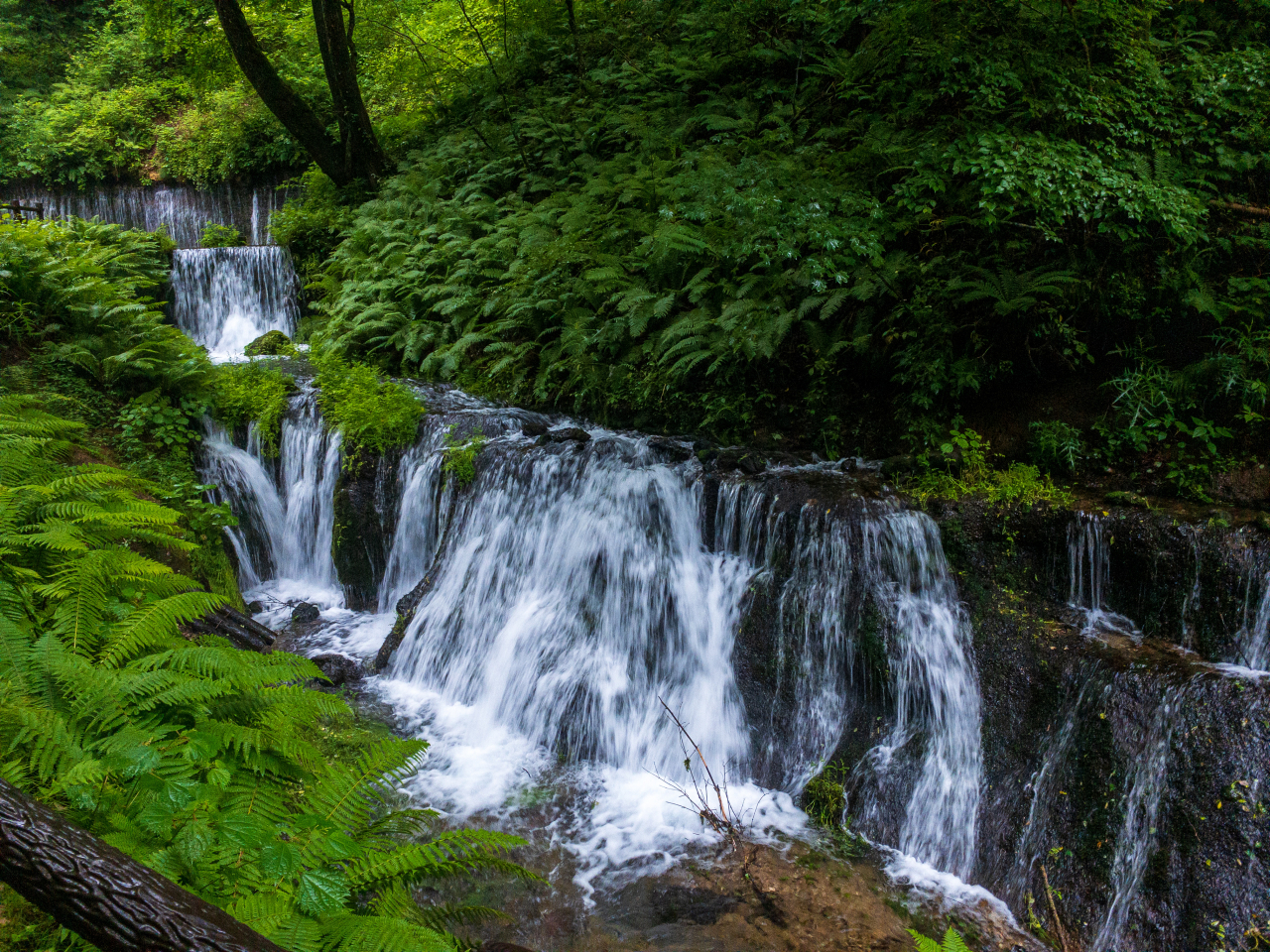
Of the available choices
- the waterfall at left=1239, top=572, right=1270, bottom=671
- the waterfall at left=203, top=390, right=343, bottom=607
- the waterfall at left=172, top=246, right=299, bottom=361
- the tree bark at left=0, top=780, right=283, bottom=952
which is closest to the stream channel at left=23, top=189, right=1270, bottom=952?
the waterfall at left=1239, top=572, right=1270, bottom=671

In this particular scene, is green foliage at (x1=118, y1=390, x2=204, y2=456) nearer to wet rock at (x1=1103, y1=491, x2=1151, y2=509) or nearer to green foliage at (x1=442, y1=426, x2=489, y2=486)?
green foliage at (x1=442, y1=426, x2=489, y2=486)

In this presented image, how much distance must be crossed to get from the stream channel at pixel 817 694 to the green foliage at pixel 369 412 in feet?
2.02

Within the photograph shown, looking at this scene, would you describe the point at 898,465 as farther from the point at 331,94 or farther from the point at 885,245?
the point at 331,94

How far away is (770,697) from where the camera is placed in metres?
5.71

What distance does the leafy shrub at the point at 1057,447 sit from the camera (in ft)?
19.2

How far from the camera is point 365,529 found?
8.48m

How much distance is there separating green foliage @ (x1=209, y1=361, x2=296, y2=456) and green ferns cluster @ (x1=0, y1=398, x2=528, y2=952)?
4935 mm

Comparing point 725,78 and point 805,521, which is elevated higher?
point 725,78

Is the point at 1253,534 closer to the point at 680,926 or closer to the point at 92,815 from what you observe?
the point at 680,926

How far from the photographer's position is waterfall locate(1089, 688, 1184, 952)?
161 inches

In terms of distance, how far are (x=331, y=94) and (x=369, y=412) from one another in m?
8.95

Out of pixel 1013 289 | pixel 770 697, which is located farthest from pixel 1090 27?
pixel 770 697

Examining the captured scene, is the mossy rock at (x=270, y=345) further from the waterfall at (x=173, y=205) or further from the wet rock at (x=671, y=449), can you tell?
the wet rock at (x=671, y=449)

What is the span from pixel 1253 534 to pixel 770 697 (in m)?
3.54
